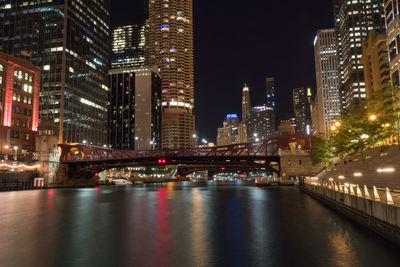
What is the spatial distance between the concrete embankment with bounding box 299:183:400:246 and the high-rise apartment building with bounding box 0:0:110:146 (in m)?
129

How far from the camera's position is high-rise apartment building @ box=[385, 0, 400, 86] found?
3157 inches

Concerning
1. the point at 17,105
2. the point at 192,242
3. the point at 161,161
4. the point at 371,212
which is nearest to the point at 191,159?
the point at 161,161

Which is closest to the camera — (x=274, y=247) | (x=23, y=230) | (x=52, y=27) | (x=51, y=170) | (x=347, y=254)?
(x=347, y=254)

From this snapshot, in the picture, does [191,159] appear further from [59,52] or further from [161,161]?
[59,52]

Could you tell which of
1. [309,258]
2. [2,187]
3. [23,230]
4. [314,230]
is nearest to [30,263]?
[23,230]

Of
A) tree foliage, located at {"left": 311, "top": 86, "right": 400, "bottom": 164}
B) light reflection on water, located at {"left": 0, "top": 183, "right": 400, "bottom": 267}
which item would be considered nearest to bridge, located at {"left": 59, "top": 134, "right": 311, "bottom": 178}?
tree foliage, located at {"left": 311, "top": 86, "right": 400, "bottom": 164}

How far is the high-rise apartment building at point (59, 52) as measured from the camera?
142500mm

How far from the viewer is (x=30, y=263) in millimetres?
14023

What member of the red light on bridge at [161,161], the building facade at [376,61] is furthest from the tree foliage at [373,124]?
the building facade at [376,61]

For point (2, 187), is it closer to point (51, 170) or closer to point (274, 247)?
point (51, 170)

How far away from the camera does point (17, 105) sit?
344 feet

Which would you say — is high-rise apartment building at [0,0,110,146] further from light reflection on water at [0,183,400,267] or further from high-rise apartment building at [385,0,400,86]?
light reflection on water at [0,183,400,267]

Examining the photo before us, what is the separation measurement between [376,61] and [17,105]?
14476 centimetres

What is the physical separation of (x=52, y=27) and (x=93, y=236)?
486ft
